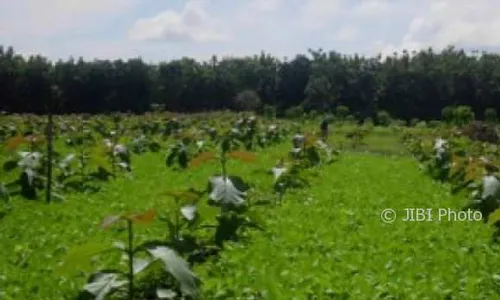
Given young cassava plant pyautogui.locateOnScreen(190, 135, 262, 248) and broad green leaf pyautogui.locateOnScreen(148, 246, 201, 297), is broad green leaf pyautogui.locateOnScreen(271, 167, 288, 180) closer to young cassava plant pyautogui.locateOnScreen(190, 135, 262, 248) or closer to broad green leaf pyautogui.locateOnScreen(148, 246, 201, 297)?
young cassava plant pyautogui.locateOnScreen(190, 135, 262, 248)

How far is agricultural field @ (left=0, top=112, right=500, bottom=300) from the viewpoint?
4956 mm

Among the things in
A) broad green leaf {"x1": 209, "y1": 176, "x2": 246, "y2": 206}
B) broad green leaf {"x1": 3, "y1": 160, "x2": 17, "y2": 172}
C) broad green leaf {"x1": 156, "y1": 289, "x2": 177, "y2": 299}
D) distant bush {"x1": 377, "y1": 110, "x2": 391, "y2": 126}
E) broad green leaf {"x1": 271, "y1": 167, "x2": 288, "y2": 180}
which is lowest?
distant bush {"x1": 377, "y1": 110, "x2": 391, "y2": 126}

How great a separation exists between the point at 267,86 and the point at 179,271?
63902 mm

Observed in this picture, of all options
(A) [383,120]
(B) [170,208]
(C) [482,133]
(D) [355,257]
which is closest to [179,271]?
(B) [170,208]

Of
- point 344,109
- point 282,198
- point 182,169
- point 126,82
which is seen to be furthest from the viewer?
point 126,82

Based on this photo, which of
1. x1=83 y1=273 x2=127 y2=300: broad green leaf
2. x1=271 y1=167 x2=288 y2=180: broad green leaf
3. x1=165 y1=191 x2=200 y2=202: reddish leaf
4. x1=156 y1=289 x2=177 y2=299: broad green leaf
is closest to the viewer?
x1=83 y1=273 x2=127 y2=300: broad green leaf

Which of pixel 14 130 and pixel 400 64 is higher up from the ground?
pixel 400 64

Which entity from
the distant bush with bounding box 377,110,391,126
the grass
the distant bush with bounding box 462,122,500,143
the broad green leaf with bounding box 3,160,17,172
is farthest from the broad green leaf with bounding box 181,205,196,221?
the distant bush with bounding box 377,110,391,126

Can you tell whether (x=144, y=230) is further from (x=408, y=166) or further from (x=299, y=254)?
(x=408, y=166)

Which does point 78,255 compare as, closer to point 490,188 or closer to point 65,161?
point 490,188

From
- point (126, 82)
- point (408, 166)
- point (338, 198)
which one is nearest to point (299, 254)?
point (338, 198)

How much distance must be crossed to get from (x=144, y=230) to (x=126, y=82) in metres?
58.1

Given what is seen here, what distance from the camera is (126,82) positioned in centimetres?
6431

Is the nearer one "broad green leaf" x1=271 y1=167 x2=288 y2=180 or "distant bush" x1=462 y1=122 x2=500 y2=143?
"broad green leaf" x1=271 y1=167 x2=288 y2=180
